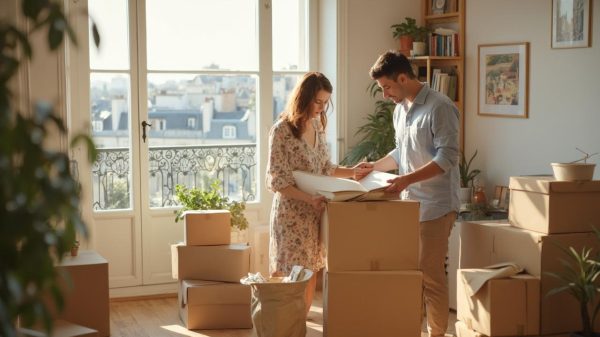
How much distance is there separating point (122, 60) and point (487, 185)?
2.68m

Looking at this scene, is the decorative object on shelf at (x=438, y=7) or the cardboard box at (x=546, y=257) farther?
the decorative object on shelf at (x=438, y=7)

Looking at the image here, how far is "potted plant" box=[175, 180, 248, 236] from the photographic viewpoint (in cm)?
513

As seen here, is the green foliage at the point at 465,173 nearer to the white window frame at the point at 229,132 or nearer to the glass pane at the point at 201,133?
the glass pane at the point at 201,133

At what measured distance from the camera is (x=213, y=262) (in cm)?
479

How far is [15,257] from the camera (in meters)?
1.21

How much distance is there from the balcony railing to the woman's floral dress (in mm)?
1703

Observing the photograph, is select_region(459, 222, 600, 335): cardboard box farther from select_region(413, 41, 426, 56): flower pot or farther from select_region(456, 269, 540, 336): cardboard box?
select_region(413, 41, 426, 56): flower pot

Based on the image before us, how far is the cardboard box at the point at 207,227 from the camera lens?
15.8ft

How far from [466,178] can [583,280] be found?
200 cm

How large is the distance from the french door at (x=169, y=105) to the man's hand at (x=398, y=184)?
220 cm

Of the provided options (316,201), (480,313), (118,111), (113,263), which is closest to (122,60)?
(118,111)

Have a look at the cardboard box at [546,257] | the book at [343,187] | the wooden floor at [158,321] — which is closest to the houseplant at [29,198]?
the book at [343,187]

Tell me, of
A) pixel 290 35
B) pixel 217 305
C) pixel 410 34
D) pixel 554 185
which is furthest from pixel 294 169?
pixel 410 34

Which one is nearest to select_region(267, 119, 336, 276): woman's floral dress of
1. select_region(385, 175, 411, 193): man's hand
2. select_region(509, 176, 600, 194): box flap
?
select_region(385, 175, 411, 193): man's hand
